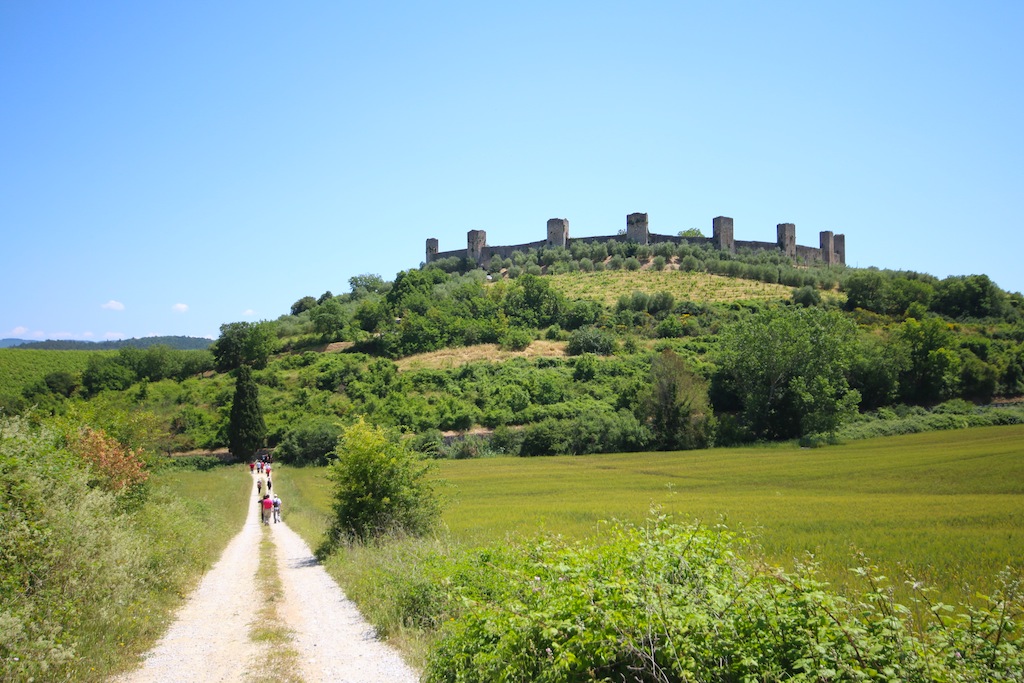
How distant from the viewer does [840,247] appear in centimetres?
11706

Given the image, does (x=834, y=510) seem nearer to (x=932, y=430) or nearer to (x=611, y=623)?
(x=611, y=623)

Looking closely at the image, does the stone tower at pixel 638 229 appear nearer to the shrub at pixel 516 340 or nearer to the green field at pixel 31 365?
the shrub at pixel 516 340

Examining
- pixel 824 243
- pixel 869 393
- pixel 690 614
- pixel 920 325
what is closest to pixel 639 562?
pixel 690 614

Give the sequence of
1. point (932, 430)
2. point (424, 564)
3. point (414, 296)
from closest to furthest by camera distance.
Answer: point (424, 564), point (932, 430), point (414, 296)

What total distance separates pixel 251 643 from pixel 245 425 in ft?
180

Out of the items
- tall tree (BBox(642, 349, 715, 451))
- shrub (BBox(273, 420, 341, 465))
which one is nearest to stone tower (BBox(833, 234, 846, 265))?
tall tree (BBox(642, 349, 715, 451))

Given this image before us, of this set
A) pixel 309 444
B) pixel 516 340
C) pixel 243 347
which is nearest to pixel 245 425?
pixel 309 444

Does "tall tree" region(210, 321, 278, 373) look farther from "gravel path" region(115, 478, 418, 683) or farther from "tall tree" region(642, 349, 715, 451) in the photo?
"gravel path" region(115, 478, 418, 683)

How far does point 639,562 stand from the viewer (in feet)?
19.6

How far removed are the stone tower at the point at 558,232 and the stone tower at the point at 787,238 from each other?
112 ft

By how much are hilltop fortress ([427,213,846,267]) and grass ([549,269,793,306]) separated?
12212 millimetres

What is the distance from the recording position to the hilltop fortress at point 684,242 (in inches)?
4267

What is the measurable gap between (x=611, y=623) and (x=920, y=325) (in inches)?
2709

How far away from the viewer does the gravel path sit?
858cm
